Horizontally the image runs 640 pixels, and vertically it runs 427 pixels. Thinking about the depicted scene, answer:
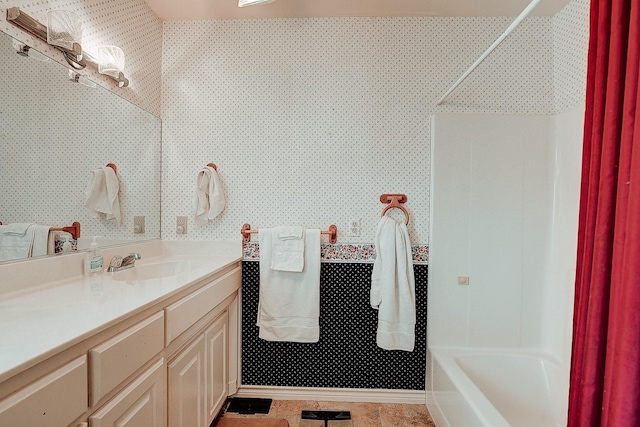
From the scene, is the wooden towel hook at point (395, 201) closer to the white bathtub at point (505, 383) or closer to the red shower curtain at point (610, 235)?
the white bathtub at point (505, 383)

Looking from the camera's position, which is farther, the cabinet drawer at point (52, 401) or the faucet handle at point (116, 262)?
the faucet handle at point (116, 262)

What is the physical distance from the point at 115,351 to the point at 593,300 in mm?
1315

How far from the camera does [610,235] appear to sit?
84 centimetres

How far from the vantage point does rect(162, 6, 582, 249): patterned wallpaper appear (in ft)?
7.19

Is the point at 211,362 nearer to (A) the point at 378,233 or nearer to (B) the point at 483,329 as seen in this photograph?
(A) the point at 378,233

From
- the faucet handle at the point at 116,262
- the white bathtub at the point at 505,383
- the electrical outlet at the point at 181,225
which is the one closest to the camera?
the faucet handle at the point at 116,262

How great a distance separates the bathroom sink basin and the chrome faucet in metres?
0.02

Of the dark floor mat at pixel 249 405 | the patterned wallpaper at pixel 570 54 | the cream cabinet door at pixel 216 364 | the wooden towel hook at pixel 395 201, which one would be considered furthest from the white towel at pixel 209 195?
the patterned wallpaper at pixel 570 54

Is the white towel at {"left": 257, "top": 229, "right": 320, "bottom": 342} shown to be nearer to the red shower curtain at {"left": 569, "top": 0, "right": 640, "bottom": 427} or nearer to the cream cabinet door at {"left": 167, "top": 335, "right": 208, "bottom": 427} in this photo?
the cream cabinet door at {"left": 167, "top": 335, "right": 208, "bottom": 427}

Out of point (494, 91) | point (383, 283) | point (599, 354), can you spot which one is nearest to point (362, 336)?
point (383, 283)

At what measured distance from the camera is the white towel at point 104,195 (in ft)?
5.61

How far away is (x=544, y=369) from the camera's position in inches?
78.8

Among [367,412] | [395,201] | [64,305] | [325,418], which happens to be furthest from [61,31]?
[367,412]

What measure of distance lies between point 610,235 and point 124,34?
2.43 meters
